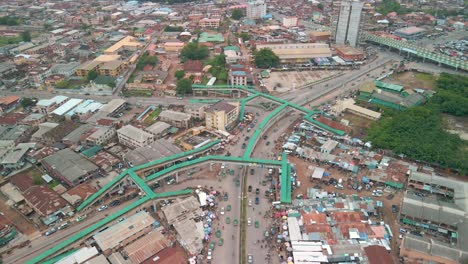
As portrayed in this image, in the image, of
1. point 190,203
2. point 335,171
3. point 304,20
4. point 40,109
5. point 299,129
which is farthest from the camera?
point 304,20

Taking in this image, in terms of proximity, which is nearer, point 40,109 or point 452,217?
point 452,217

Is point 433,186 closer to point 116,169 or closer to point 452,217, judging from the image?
point 452,217

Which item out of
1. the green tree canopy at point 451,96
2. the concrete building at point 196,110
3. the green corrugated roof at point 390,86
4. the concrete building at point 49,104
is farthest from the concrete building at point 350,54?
the concrete building at point 49,104

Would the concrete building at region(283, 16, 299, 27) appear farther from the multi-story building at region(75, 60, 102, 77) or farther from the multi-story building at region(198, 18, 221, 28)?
the multi-story building at region(75, 60, 102, 77)

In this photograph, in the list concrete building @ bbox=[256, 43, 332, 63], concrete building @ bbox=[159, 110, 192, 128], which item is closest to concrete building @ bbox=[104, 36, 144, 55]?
concrete building @ bbox=[256, 43, 332, 63]

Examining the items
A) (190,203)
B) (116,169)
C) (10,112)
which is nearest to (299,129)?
(190,203)

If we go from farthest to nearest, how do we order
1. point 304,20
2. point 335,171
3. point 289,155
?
point 304,20
point 289,155
point 335,171

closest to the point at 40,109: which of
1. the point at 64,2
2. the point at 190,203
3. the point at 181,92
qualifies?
the point at 181,92
